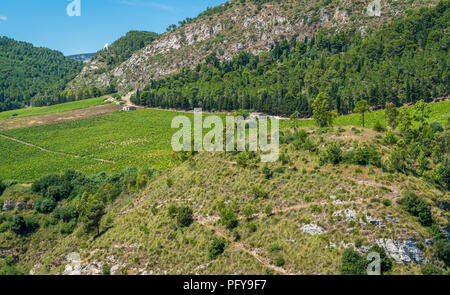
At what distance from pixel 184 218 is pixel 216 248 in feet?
27.9

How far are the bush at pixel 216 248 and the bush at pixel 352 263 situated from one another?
1495 centimetres

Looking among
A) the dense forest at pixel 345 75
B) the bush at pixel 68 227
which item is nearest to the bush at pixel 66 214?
the bush at pixel 68 227

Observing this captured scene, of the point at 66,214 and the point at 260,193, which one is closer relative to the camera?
the point at 260,193

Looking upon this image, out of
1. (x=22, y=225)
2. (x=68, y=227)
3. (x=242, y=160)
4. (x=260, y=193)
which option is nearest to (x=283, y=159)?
(x=242, y=160)

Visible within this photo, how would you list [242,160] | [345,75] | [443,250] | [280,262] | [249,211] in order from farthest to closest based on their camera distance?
[345,75], [242,160], [249,211], [280,262], [443,250]

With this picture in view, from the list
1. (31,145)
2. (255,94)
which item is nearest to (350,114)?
(255,94)

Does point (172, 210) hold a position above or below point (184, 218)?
above

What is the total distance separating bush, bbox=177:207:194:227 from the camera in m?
45.5

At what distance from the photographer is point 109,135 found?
5153 inches

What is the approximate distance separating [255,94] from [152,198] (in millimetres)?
103969

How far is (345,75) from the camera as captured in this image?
468ft

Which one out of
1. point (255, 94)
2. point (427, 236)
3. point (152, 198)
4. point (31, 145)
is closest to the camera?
point (427, 236)

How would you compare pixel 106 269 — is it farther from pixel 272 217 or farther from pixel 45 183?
pixel 45 183
